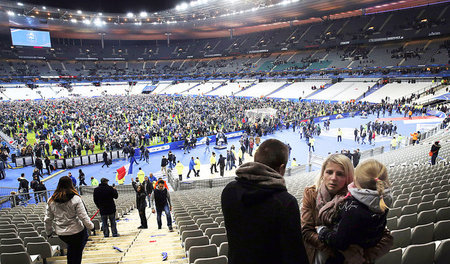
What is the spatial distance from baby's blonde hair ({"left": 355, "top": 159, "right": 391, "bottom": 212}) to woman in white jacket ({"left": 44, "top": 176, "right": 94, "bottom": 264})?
10.4ft

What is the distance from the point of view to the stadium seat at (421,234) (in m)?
3.45

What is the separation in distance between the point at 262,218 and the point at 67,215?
3000 mm

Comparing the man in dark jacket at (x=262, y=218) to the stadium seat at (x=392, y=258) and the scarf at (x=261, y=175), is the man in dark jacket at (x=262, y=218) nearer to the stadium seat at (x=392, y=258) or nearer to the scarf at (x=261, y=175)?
the scarf at (x=261, y=175)

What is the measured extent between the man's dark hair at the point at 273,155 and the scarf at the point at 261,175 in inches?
3.0

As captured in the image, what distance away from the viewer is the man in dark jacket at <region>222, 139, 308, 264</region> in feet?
5.06

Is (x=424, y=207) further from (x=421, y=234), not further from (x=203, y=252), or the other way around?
(x=203, y=252)

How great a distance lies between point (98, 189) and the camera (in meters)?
5.97

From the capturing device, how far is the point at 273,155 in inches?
68.7

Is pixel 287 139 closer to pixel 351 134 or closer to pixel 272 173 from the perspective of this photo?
pixel 351 134

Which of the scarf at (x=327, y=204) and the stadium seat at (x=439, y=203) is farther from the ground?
the scarf at (x=327, y=204)

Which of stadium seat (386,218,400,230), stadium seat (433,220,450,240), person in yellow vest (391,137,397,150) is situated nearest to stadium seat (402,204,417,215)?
stadium seat (386,218,400,230)

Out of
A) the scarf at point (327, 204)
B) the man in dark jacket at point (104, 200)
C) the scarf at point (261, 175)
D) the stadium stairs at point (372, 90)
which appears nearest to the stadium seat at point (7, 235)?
the man in dark jacket at point (104, 200)

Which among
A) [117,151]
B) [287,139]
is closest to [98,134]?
[117,151]

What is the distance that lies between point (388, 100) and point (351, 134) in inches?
756
